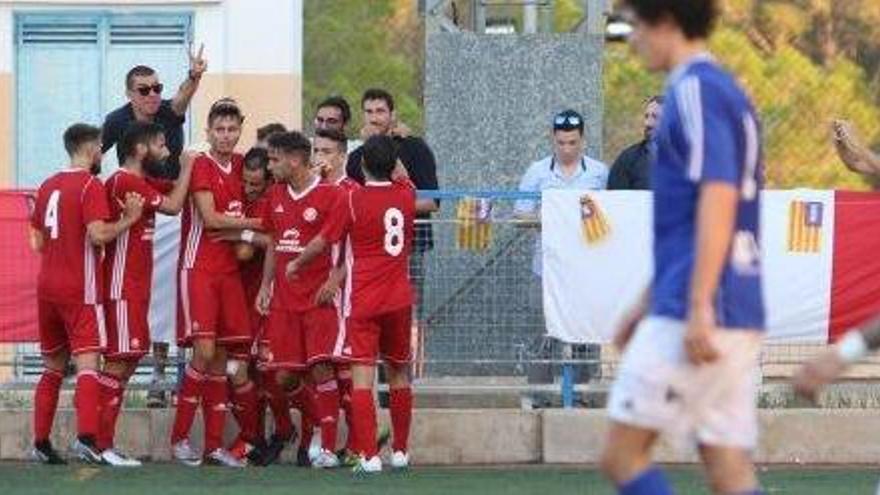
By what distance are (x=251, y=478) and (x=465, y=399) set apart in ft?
5.65

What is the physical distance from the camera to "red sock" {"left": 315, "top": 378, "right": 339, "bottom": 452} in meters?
13.6

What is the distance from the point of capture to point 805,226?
46.1ft

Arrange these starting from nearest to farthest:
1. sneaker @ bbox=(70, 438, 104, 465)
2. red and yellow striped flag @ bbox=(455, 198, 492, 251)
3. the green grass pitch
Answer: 1. the green grass pitch
2. sneaker @ bbox=(70, 438, 104, 465)
3. red and yellow striped flag @ bbox=(455, 198, 492, 251)

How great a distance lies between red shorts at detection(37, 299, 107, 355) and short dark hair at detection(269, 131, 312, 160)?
4.23 feet

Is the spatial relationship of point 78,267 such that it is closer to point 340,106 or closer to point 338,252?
point 338,252

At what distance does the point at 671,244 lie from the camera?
7578 mm

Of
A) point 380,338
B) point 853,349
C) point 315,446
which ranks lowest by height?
point 315,446

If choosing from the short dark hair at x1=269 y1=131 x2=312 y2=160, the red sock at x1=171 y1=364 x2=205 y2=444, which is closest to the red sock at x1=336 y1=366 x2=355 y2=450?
the red sock at x1=171 y1=364 x2=205 y2=444

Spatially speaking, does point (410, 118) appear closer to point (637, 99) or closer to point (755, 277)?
point (637, 99)

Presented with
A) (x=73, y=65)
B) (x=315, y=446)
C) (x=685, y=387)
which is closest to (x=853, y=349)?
(x=685, y=387)

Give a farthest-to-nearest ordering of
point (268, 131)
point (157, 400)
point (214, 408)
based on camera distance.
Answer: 1. point (157, 400)
2. point (268, 131)
3. point (214, 408)

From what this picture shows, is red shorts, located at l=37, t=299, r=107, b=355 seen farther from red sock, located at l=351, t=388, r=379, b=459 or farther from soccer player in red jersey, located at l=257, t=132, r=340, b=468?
red sock, located at l=351, t=388, r=379, b=459

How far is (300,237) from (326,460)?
47.0 inches

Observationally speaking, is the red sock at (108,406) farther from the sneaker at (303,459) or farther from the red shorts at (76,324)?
the sneaker at (303,459)
